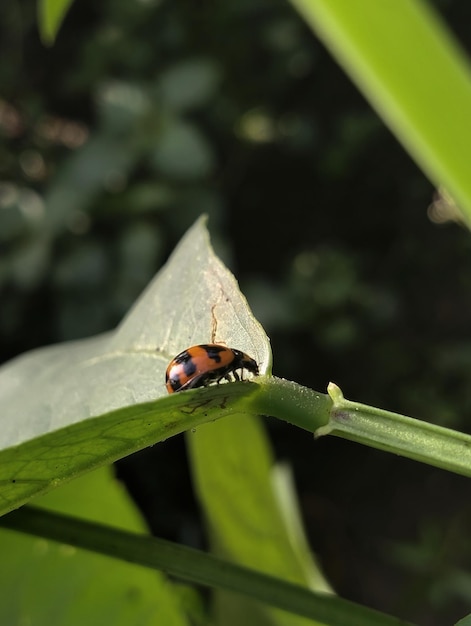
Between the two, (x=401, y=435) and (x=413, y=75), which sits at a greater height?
(x=413, y=75)

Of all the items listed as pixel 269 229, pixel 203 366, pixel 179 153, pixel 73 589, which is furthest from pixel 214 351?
pixel 269 229

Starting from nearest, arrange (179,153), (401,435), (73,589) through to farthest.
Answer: (401,435)
(73,589)
(179,153)

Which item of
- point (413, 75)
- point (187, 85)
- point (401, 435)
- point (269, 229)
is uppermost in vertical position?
point (187, 85)

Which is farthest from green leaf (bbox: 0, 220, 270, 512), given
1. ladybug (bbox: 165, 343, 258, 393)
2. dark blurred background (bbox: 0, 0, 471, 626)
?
dark blurred background (bbox: 0, 0, 471, 626)

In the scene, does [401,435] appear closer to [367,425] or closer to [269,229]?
[367,425]

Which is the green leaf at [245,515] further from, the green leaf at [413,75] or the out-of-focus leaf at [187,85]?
the out-of-focus leaf at [187,85]

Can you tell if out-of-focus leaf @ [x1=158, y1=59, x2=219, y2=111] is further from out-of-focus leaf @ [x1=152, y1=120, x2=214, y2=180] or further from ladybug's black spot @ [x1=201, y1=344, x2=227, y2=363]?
ladybug's black spot @ [x1=201, y1=344, x2=227, y2=363]

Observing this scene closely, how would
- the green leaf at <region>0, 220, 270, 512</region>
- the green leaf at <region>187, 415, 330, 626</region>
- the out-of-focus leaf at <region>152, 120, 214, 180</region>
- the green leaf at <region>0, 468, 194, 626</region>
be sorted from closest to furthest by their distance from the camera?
1. the green leaf at <region>0, 220, 270, 512</region>
2. the green leaf at <region>0, 468, 194, 626</region>
3. the green leaf at <region>187, 415, 330, 626</region>
4. the out-of-focus leaf at <region>152, 120, 214, 180</region>
